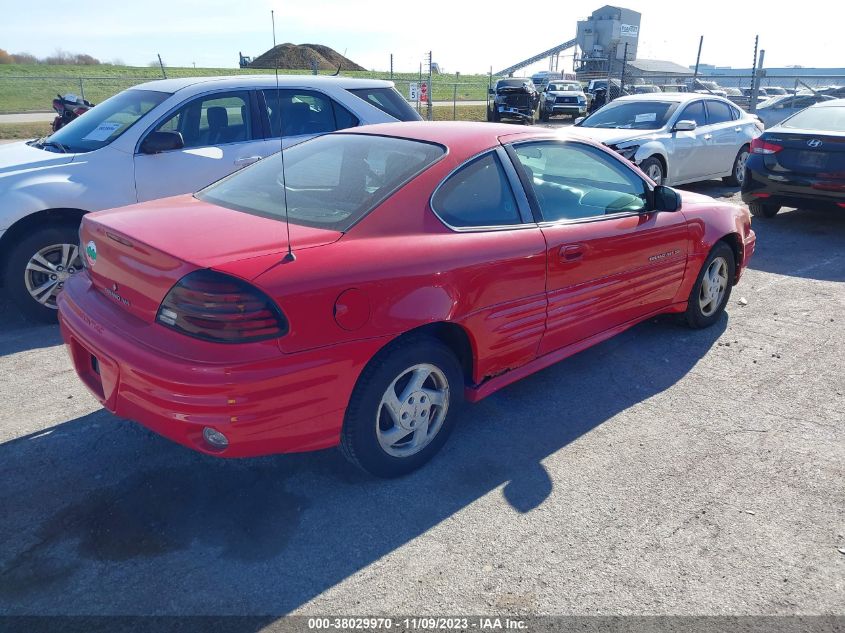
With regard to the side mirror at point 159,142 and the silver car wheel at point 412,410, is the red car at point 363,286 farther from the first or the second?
the side mirror at point 159,142

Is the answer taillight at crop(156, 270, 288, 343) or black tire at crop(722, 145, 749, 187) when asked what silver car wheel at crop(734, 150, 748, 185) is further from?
taillight at crop(156, 270, 288, 343)

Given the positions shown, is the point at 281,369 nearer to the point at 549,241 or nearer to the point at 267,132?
the point at 549,241

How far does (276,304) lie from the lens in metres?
2.57

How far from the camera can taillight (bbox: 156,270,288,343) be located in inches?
101

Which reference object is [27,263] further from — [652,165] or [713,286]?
[652,165]

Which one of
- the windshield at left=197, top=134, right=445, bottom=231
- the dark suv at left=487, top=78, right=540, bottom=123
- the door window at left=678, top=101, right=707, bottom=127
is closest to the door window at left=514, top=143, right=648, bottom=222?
the windshield at left=197, top=134, right=445, bottom=231

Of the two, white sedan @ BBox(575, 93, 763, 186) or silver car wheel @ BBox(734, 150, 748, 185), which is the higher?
white sedan @ BBox(575, 93, 763, 186)

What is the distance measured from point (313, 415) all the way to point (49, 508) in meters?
1.25

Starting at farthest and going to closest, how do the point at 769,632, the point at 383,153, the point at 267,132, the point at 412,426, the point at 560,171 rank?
the point at 267,132, the point at 560,171, the point at 383,153, the point at 412,426, the point at 769,632

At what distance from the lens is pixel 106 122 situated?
5672 mm

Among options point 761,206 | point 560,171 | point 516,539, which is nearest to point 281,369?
point 516,539

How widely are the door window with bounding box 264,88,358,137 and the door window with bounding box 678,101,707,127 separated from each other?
592 cm

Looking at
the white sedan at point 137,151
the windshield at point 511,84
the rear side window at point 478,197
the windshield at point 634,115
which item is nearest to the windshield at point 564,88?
the windshield at point 511,84

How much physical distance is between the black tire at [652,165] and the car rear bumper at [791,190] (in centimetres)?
120
